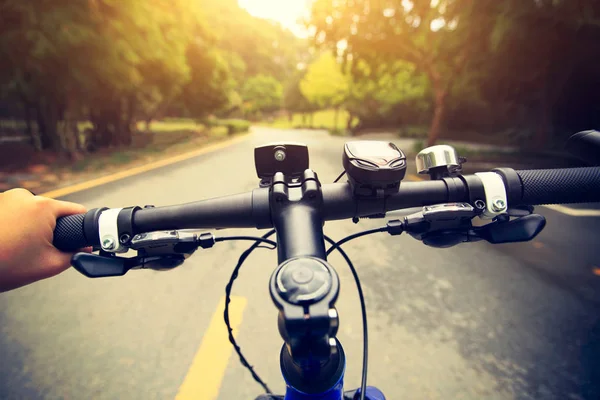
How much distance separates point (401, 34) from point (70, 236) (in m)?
14.4

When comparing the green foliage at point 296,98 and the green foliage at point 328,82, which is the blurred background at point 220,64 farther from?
the green foliage at point 296,98

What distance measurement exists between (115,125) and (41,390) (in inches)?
652

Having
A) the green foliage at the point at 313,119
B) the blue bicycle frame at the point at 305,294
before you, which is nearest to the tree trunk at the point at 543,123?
the blue bicycle frame at the point at 305,294

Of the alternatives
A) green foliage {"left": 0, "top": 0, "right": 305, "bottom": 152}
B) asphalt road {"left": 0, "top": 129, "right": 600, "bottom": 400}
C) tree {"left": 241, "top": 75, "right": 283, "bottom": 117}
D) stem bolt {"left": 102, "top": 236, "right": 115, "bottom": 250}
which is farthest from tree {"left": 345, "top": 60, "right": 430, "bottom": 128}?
tree {"left": 241, "top": 75, "right": 283, "bottom": 117}

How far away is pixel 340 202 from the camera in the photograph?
1012 millimetres

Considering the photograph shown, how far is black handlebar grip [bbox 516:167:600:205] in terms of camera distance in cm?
106

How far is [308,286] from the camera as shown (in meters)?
0.61

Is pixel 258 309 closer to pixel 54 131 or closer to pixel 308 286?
pixel 308 286

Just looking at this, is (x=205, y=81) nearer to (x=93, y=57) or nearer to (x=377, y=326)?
(x=93, y=57)

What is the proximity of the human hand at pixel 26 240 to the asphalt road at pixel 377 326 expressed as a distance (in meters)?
0.83

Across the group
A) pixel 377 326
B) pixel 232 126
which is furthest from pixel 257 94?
pixel 377 326

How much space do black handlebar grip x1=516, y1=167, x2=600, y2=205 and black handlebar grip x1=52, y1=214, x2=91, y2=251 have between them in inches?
55.3

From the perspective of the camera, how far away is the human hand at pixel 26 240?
2.84 feet

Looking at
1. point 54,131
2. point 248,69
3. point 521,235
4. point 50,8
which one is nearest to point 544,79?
point 521,235
